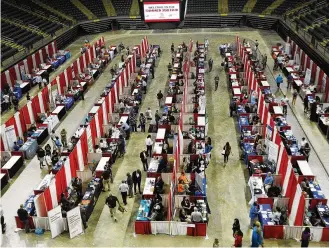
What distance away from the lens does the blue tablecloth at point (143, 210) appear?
573 inches

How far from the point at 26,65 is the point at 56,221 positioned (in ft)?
67.8

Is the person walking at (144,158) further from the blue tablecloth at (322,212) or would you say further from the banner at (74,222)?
the blue tablecloth at (322,212)

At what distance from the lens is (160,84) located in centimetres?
3045

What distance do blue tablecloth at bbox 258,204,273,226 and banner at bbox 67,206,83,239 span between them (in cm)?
663

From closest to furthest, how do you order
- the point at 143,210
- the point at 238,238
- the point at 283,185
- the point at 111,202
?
1. the point at 238,238
2. the point at 143,210
3. the point at 111,202
4. the point at 283,185

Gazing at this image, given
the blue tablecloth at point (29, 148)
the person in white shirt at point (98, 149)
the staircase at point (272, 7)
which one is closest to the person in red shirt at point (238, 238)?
the person in white shirt at point (98, 149)

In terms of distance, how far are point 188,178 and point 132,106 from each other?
842 centimetres

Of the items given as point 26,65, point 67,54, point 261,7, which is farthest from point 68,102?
point 261,7

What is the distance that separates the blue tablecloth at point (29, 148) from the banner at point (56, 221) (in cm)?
661

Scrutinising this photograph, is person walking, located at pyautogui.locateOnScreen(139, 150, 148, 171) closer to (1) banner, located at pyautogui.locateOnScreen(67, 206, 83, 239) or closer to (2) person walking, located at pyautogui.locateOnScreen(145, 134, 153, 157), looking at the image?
(2) person walking, located at pyautogui.locateOnScreen(145, 134, 153, 157)

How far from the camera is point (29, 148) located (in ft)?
66.2

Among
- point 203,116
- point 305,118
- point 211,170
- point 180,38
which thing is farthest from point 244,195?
point 180,38

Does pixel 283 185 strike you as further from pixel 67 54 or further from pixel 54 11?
pixel 54 11

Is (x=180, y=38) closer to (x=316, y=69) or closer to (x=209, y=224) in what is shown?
(x=316, y=69)
